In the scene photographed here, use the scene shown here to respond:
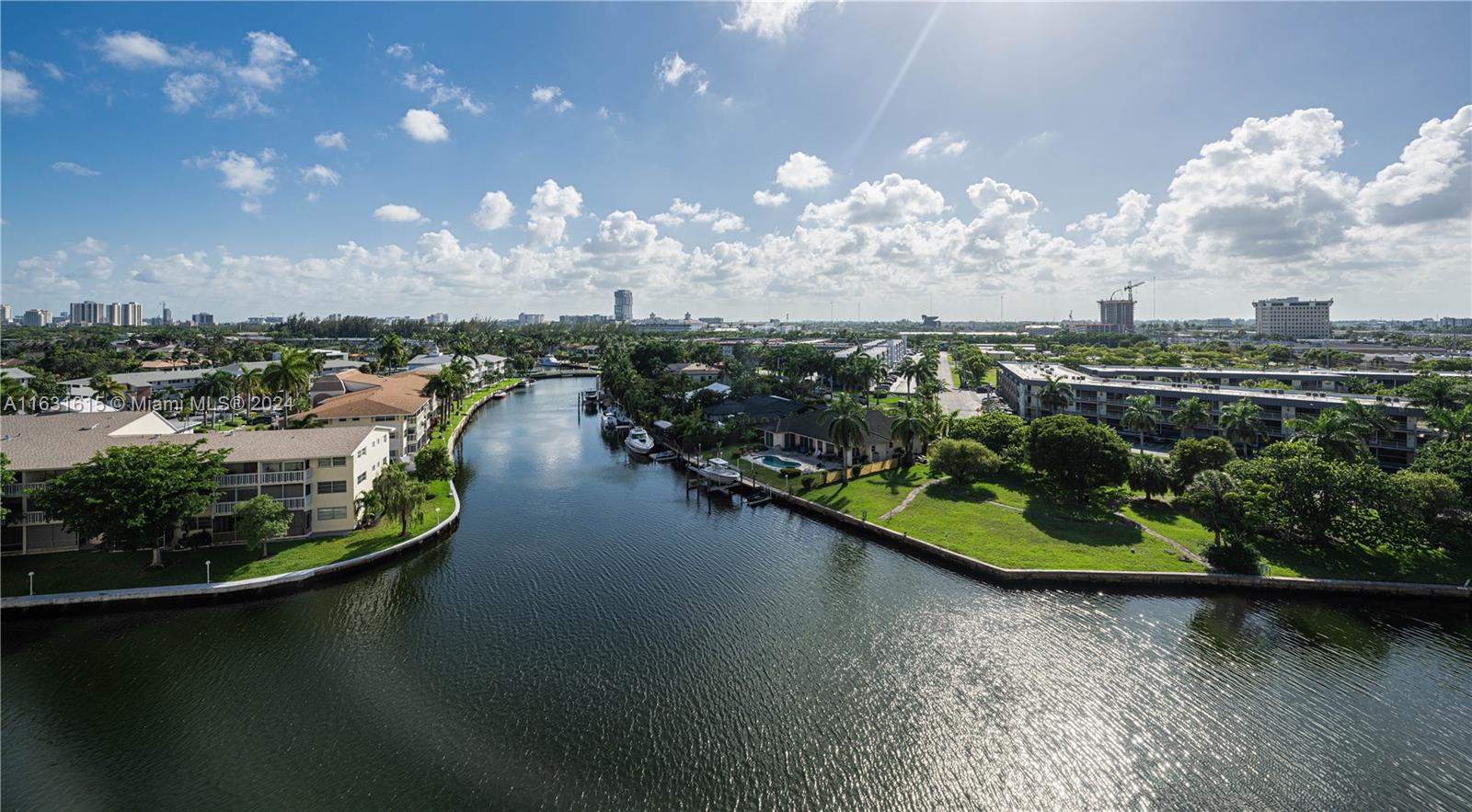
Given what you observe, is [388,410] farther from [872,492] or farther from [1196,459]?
[1196,459]

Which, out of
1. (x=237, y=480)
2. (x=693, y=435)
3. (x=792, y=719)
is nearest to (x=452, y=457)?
(x=693, y=435)

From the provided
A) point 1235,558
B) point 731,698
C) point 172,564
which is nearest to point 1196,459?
point 1235,558

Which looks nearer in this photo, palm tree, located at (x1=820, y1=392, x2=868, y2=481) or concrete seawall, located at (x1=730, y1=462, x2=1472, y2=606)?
concrete seawall, located at (x1=730, y1=462, x2=1472, y2=606)

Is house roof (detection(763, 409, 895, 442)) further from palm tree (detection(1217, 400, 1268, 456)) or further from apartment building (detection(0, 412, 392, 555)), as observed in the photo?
apartment building (detection(0, 412, 392, 555))

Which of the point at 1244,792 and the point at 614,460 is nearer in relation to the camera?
the point at 1244,792

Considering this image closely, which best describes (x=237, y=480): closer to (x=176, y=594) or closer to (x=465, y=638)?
(x=176, y=594)

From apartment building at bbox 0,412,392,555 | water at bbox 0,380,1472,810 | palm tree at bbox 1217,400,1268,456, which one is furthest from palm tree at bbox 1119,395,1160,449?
apartment building at bbox 0,412,392,555
